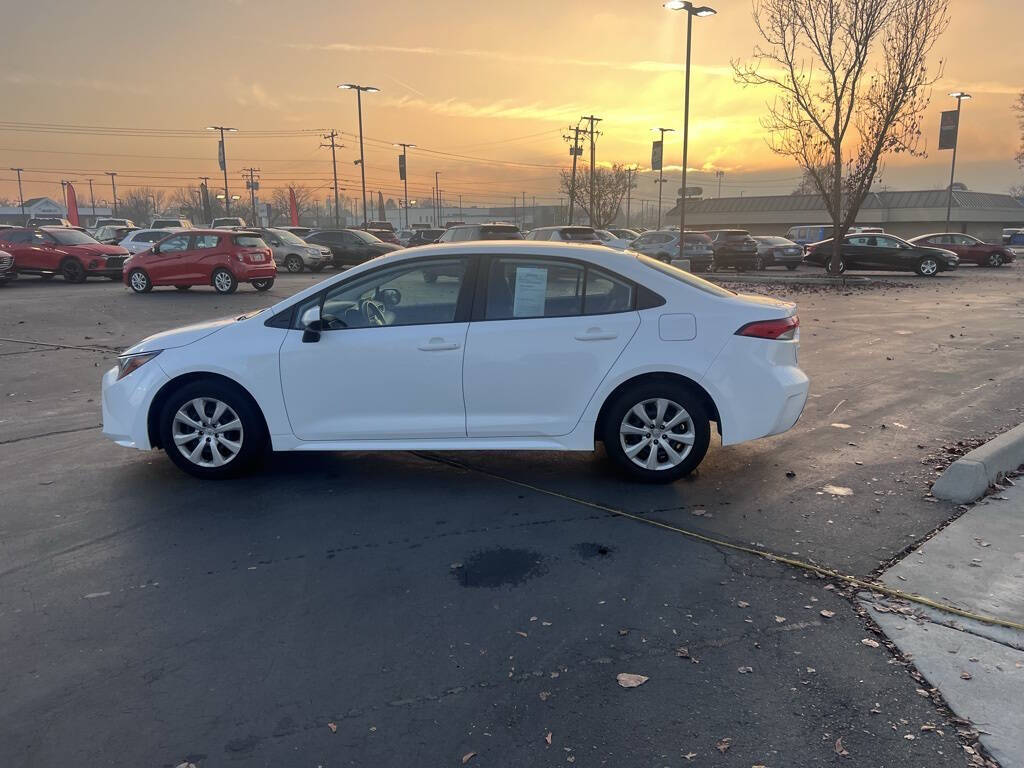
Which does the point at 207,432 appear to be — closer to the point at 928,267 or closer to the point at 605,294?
the point at 605,294

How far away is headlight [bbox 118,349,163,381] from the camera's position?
5.41 m

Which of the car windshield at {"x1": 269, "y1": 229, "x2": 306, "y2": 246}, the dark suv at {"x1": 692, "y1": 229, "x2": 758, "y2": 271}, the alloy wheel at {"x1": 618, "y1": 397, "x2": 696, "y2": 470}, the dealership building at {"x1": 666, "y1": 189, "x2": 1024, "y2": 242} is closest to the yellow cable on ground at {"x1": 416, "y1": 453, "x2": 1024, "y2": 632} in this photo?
the alloy wheel at {"x1": 618, "y1": 397, "x2": 696, "y2": 470}

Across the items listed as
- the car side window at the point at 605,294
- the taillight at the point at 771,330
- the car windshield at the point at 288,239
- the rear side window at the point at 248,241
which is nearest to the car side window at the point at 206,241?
the rear side window at the point at 248,241

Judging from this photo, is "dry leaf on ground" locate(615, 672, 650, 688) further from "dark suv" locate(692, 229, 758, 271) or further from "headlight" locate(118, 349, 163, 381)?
"dark suv" locate(692, 229, 758, 271)

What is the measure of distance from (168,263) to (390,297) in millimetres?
17491

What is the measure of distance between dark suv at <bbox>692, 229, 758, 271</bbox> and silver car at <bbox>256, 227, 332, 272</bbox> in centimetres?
1499

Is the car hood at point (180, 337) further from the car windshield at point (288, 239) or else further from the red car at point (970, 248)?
the red car at point (970, 248)

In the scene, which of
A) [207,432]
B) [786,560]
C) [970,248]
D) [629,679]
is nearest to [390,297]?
[207,432]

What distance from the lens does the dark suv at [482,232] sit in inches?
826

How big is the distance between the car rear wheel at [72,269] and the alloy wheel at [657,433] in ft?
80.8

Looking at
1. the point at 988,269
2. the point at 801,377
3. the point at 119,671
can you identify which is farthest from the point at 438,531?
the point at 988,269

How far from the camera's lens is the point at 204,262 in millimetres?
20266

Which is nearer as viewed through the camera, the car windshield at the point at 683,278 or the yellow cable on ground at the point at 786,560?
the yellow cable on ground at the point at 786,560

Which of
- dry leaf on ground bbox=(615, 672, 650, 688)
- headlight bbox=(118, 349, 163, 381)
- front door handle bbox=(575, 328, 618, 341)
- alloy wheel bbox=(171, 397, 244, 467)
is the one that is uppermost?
front door handle bbox=(575, 328, 618, 341)
